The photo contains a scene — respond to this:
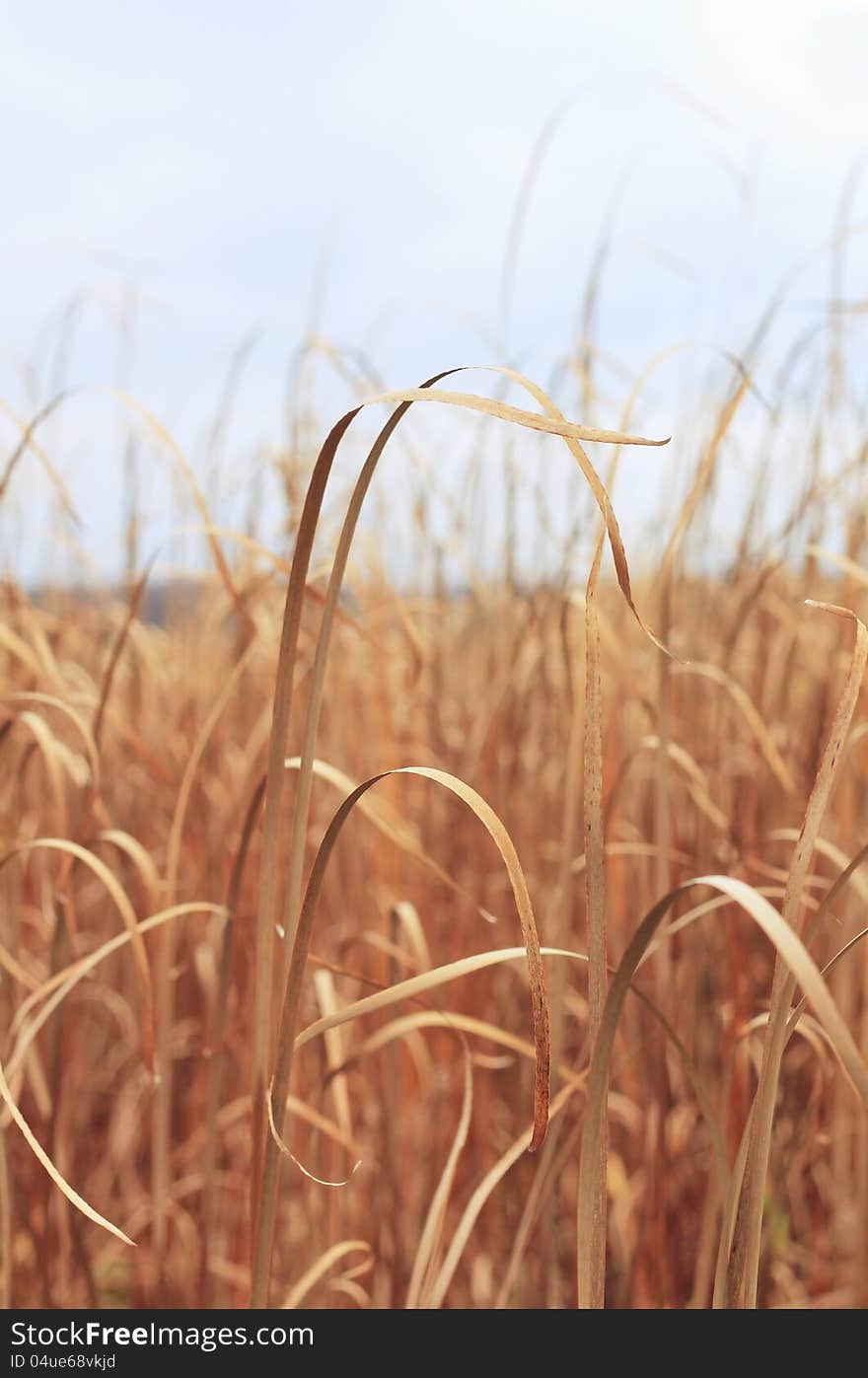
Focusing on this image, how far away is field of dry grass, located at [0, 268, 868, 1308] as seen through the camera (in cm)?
60

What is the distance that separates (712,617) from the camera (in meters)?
1.18

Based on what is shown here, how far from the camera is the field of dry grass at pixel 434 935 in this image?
1.95 feet

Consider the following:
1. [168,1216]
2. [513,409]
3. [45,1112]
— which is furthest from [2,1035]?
[513,409]

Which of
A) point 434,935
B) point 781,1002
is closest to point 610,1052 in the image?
point 781,1002

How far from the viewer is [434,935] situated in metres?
0.93

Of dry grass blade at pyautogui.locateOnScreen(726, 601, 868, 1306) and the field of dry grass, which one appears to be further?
the field of dry grass

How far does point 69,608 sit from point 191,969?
583 millimetres

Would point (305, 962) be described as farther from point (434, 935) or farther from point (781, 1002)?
point (434, 935)

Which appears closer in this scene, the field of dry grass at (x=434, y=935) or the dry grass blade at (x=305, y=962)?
the dry grass blade at (x=305, y=962)

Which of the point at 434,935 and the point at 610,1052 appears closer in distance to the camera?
the point at 610,1052

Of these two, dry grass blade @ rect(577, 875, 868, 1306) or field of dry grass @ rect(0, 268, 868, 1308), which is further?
field of dry grass @ rect(0, 268, 868, 1308)

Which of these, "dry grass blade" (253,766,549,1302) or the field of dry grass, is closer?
"dry grass blade" (253,766,549,1302)

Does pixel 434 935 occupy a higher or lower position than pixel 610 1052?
lower

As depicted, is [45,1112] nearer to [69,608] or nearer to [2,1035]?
[2,1035]
